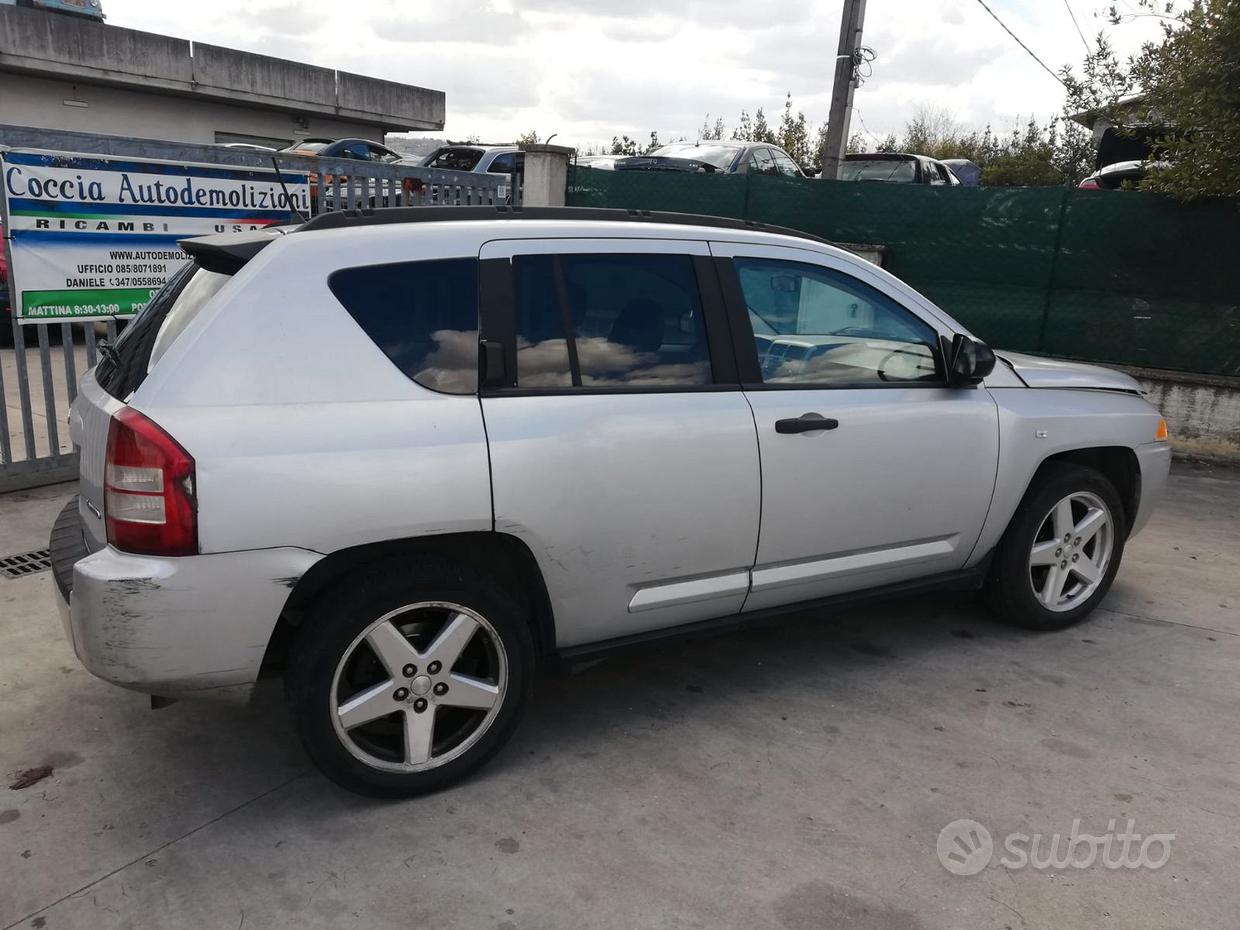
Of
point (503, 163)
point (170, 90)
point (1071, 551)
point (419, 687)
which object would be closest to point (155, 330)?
point (419, 687)

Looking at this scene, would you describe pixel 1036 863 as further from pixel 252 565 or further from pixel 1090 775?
pixel 252 565

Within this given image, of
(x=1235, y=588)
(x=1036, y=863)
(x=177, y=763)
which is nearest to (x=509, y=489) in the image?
(x=177, y=763)

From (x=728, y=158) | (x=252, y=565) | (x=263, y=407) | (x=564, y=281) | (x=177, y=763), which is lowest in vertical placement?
(x=177, y=763)

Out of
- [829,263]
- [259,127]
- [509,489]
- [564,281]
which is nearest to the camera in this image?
[509,489]

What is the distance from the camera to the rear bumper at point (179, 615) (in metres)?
2.74

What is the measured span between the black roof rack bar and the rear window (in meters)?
0.38

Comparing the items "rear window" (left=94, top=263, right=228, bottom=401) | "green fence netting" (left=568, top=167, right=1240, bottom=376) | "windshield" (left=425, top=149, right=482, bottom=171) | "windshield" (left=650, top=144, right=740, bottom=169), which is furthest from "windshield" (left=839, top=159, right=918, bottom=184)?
"rear window" (left=94, top=263, right=228, bottom=401)

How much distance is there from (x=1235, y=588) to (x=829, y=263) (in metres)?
3.23

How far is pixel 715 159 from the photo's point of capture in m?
13.9

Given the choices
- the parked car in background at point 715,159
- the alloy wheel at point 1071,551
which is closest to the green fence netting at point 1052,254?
the parked car in background at point 715,159

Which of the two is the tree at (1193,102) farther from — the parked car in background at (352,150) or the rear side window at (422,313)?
the parked car in background at (352,150)

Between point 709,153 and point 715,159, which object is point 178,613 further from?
point 709,153

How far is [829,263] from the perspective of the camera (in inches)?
155

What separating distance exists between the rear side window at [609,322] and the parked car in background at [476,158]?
11.4m
